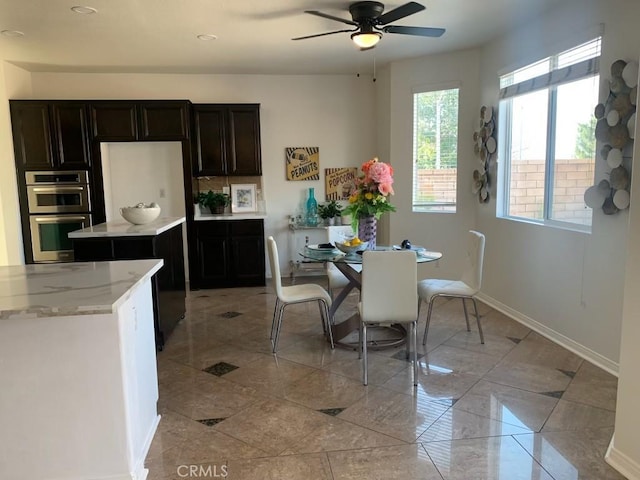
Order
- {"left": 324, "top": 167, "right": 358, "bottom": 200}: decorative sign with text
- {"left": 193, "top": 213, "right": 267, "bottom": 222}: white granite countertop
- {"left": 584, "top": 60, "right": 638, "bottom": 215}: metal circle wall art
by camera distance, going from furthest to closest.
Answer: {"left": 324, "top": 167, "right": 358, "bottom": 200}: decorative sign with text
{"left": 193, "top": 213, "right": 267, "bottom": 222}: white granite countertop
{"left": 584, "top": 60, "right": 638, "bottom": 215}: metal circle wall art

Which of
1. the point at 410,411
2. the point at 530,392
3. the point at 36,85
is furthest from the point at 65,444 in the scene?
the point at 36,85

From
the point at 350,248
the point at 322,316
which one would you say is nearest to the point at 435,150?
the point at 350,248

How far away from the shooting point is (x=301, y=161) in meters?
6.24

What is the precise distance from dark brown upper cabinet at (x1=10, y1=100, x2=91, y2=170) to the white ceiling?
499 millimetres

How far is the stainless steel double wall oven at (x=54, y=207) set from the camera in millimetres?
5379

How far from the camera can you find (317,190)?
632cm

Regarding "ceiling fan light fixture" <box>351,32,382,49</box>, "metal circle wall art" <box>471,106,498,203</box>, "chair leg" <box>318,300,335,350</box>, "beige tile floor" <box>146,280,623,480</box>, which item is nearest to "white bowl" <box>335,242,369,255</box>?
"chair leg" <box>318,300,335,350</box>

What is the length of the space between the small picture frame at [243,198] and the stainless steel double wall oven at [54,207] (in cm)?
170

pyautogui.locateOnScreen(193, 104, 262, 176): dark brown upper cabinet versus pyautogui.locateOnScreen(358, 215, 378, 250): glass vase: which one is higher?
pyautogui.locateOnScreen(193, 104, 262, 176): dark brown upper cabinet

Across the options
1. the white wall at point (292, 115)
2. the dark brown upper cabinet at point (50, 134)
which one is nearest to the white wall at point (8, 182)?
the dark brown upper cabinet at point (50, 134)

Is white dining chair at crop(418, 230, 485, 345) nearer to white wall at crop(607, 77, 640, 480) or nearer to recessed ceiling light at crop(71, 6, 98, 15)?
white wall at crop(607, 77, 640, 480)

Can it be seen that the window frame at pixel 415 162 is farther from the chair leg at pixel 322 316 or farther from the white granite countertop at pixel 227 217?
the chair leg at pixel 322 316

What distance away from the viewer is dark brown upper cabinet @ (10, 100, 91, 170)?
208 inches

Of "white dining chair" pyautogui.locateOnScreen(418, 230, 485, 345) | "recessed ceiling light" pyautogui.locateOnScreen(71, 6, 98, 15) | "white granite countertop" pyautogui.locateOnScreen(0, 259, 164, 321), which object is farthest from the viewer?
"white dining chair" pyautogui.locateOnScreen(418, 230, 485, 345)
